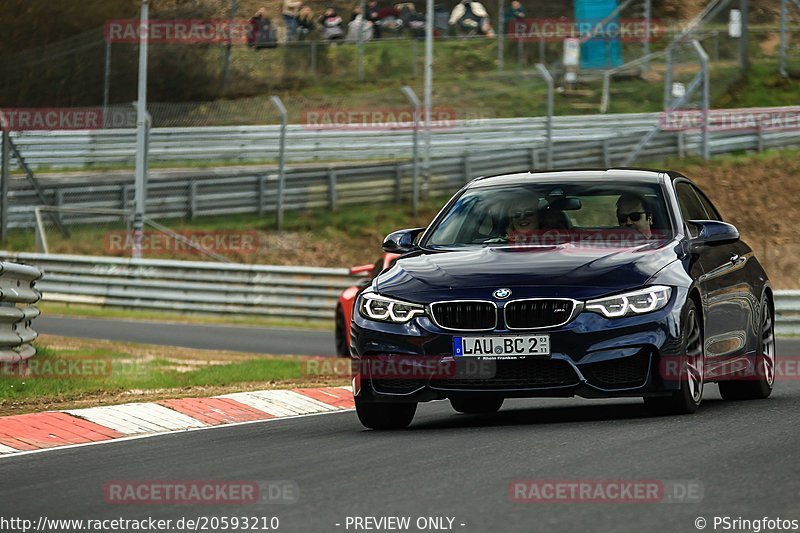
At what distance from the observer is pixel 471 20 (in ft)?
160

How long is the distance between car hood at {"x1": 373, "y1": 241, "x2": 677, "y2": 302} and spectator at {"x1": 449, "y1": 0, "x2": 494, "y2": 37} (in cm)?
3853

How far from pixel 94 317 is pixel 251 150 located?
12.8 meters

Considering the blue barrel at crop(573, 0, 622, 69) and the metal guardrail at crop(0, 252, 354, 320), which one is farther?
the blue barrel at crop(573, 0, 622, 69)

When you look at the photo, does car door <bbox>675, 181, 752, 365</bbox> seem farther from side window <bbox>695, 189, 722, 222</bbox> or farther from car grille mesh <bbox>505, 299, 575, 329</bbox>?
car grille mesh <bbox>505, 299, 575, 329</bbox>

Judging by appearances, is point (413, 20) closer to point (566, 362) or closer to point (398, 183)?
point (398, 183)

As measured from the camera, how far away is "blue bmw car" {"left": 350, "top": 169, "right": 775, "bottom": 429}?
30.7ft

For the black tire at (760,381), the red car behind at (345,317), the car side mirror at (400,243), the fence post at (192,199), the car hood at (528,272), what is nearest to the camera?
the car hood at (528,272)

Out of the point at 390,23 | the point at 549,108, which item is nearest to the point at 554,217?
the point at 549,108

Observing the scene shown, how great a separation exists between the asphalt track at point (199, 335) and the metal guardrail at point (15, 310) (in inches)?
265

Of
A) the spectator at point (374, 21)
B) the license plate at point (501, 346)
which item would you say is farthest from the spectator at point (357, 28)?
the license plate at point (501, 346)

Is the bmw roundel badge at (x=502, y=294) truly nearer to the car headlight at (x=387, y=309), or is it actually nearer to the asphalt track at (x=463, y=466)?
the car headlight at (x=387, y=309)

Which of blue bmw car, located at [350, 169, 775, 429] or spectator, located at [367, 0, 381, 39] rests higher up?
spectator, located at [367, 0, 381, 39]

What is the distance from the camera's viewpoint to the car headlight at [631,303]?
9336 mm

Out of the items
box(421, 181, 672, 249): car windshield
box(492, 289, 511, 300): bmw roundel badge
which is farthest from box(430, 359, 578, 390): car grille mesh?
box(421, 181, 672, 249): car windshield
